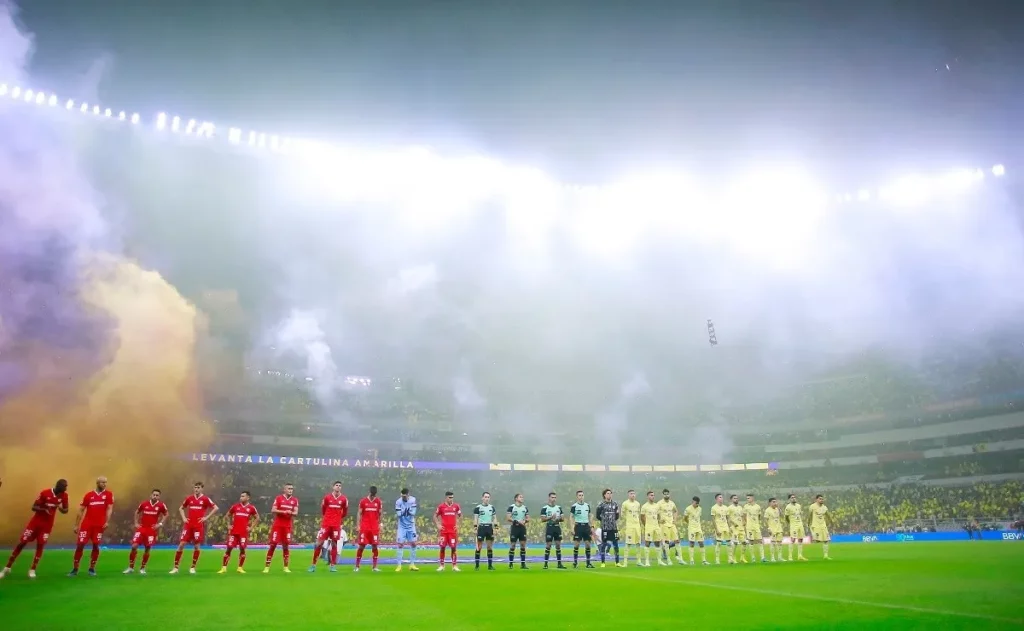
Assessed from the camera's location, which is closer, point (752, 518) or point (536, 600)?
point (536, 600)

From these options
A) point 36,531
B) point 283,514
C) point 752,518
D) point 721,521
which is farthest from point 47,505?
point 752,518

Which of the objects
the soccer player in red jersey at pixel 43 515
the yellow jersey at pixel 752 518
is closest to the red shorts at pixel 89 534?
the soccer player in red jersey at pixel 43 515

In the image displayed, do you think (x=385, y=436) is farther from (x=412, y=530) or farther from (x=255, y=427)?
(x=412, y=530)

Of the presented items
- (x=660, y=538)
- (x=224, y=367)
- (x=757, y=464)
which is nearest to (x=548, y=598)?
(x=660, y=538)

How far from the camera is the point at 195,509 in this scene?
18781 millimetres

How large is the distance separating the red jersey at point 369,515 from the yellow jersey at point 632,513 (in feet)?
29.8

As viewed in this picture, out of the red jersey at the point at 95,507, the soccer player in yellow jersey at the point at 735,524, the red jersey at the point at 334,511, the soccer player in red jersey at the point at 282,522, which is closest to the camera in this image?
the red jersey at the point at 95,507

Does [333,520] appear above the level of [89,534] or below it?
above

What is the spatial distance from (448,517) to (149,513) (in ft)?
30.9

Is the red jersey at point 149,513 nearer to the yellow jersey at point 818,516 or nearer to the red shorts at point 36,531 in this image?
the red shorts at point 36,531

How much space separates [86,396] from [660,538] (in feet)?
117

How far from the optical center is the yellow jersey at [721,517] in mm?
22656

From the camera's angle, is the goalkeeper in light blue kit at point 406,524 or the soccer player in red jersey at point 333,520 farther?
the goalkeeper in light blue kit at point 406,524

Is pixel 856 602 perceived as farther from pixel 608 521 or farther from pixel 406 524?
pixel 406 524
